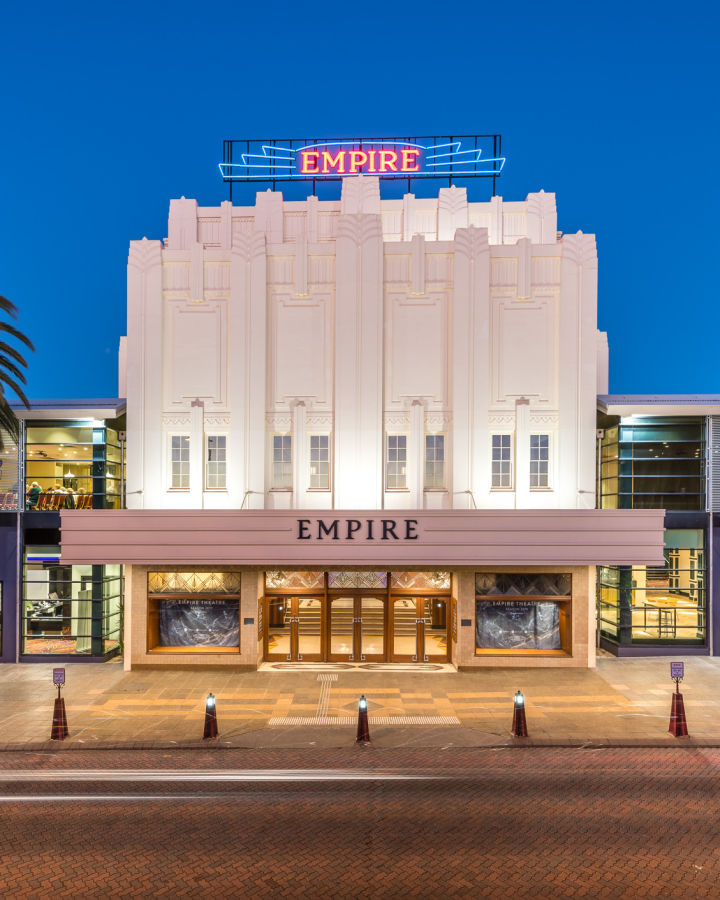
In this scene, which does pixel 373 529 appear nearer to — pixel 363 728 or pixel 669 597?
pixel 363 728

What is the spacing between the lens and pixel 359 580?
21047 millimetres

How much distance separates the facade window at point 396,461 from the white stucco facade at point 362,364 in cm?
16

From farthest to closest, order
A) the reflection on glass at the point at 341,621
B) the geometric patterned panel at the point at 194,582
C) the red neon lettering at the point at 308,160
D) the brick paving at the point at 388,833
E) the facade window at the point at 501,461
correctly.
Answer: the red neon lettering at the point at 308,160
the reflection on glass at the point at 341,621
the facade window at the point at 501,461
the geometric patterned panel at the point at 194,582
the brick paving at the point at 388,833

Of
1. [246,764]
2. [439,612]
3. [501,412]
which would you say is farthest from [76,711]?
[501,412]

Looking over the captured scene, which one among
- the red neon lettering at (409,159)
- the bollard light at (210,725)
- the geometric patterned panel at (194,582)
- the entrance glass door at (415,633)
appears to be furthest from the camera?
the red neon lettering at (409,159)

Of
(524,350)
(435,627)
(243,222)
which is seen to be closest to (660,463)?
(524,350)

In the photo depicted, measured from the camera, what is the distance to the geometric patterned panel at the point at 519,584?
2061 centimetres

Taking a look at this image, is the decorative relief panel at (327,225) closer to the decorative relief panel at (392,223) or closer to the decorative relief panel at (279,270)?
the decorative relief panel at (392,223)

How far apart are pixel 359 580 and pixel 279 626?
318 cm

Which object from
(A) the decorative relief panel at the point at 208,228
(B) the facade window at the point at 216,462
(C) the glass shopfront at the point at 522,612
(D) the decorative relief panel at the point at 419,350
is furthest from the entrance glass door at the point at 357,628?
(A) the decorative relief panel at the point at 208,228

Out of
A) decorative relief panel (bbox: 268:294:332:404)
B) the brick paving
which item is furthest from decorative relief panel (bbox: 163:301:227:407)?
the brick paving

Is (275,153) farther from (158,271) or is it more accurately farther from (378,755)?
(378,755)

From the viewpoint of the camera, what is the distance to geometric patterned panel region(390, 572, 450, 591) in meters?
21.0

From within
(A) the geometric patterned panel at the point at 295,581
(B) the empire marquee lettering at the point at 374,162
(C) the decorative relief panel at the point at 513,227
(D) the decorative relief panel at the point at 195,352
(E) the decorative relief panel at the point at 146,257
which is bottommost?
(A) the geometric patterned panel at the point at 295,581
